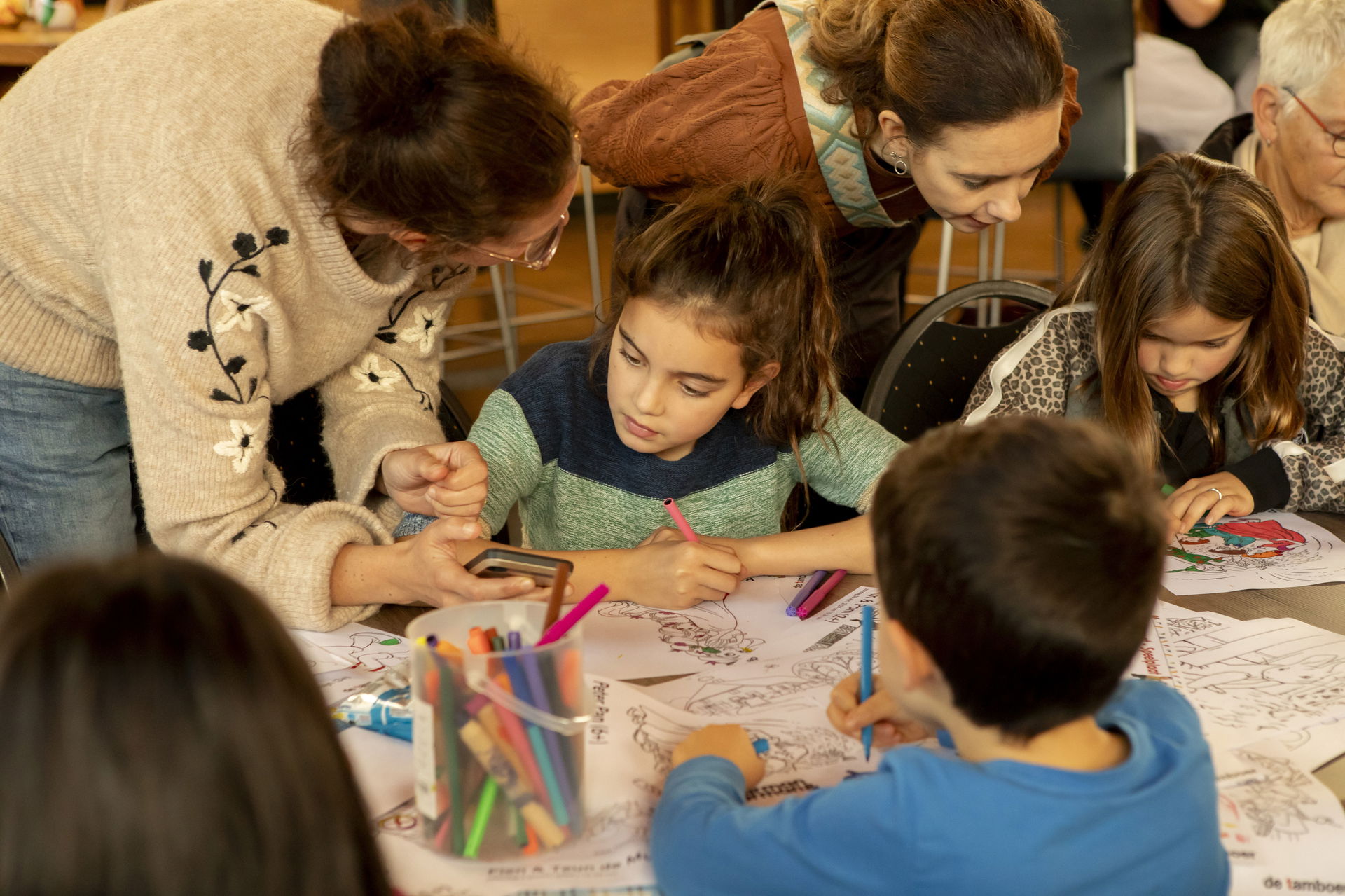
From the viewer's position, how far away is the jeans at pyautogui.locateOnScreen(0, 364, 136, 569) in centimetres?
120

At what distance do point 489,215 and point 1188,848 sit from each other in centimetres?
73

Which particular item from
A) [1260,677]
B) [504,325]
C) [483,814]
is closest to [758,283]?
[1260,677]

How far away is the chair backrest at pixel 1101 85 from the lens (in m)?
2.74

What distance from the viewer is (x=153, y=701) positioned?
457 millimetres

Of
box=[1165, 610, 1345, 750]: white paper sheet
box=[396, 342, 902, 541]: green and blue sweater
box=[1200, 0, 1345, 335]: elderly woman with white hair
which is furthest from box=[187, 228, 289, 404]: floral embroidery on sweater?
box=[1200, 0, 1345, 335]: elderly woman with white hair

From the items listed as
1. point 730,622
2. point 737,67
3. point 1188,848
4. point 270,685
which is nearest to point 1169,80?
point 737,67

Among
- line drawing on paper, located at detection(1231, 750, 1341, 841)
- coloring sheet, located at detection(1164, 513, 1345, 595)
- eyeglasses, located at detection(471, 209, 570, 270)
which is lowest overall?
coloring sheet, located at detection(1164, 513, 1345, 595)

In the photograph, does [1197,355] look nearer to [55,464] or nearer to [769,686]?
[769,686]

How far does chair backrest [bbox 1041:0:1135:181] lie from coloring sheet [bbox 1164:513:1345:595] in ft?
5.21

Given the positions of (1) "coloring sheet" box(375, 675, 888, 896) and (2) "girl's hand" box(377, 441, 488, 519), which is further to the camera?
(2) "girl's hand" box(377, 441, 488, 519)

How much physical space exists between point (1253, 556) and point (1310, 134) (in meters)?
0.93

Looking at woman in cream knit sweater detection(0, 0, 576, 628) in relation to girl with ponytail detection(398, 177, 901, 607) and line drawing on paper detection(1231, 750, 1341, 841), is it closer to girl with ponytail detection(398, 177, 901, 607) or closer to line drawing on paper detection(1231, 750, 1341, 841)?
girl with ponytail detection(398, 177, 901, 607)

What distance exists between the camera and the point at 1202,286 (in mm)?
1465

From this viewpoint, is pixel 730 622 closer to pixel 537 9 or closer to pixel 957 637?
pixel 957 637
